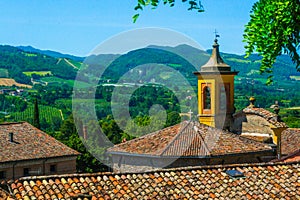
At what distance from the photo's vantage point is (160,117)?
148 feet

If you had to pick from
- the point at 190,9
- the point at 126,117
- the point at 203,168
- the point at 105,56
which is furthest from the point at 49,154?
the point at 190,9

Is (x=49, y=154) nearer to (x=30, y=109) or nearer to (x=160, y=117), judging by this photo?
(x=160, y=117)

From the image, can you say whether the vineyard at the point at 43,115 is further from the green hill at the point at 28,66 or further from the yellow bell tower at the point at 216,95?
the yellow bell tower at the point at 216,95

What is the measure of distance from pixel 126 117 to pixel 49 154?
618 inches

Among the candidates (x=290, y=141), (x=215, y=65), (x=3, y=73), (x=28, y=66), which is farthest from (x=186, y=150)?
(x=28, y=66)

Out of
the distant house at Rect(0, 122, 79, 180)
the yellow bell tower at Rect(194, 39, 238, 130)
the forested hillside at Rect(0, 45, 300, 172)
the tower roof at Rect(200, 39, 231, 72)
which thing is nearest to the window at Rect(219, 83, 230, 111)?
the yellow bell tower at Rect(194, 39, 238, 130)

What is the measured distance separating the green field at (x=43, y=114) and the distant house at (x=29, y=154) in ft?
125

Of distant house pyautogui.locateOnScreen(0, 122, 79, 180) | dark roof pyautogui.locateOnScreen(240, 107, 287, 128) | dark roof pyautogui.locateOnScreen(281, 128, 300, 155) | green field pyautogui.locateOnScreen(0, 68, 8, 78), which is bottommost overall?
distant house pyautogui.locateOnScreen(0, 122, 79, 180)

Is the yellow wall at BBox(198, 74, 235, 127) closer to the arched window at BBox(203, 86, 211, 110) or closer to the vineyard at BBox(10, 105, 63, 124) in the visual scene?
the arched window at BBox(203, 86, 211, 110)

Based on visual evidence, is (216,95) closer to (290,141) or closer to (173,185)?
(290,141)

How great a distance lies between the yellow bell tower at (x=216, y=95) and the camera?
2539cm

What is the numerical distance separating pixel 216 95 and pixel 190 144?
531 centimetres

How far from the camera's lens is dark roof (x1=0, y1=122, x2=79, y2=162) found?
1348 inches

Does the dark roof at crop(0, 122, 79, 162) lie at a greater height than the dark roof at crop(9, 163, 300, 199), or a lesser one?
lesser
